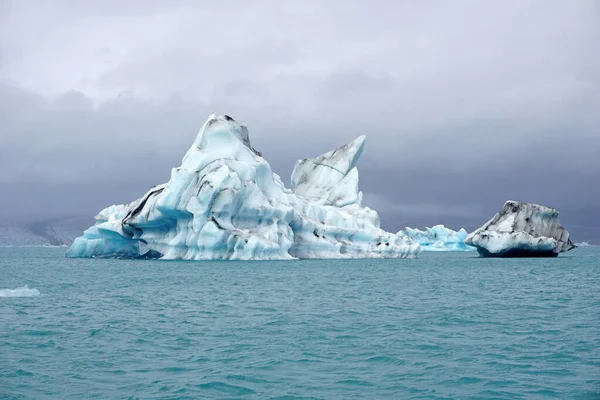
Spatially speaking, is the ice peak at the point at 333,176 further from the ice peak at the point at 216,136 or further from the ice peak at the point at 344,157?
the ice peak at the point at 216,136

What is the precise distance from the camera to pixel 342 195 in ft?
165

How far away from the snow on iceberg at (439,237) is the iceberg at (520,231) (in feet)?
103

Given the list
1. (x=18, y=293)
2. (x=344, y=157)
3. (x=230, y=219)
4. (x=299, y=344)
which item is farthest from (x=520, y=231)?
(x=299, y=344)

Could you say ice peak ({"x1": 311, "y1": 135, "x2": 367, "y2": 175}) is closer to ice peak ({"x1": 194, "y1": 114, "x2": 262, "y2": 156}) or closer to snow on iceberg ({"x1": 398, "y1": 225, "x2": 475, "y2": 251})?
ice peak ({"x1": 194, "y1": 114, "x2": 262, "y2": 156})

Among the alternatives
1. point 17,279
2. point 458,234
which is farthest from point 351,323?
point 458,234

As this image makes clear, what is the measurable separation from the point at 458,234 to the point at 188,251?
160 ft

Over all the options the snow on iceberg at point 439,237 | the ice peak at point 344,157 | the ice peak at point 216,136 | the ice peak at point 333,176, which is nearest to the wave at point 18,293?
the ice peak at point 216,136

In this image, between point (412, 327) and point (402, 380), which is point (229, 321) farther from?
point (402, 380)

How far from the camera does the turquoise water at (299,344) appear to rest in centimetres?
829

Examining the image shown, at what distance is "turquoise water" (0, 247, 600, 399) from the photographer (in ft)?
27.2

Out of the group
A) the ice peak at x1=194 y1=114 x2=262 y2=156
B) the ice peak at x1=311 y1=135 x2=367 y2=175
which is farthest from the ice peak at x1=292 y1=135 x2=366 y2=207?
the ice peak at x1=194 y1=114 x2=262 y2=156

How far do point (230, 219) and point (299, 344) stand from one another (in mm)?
26967

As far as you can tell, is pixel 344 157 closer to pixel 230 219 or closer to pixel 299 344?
pixel 230 219

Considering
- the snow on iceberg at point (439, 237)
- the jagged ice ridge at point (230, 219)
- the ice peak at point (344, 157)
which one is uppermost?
the ice peak at point (344, 157)
